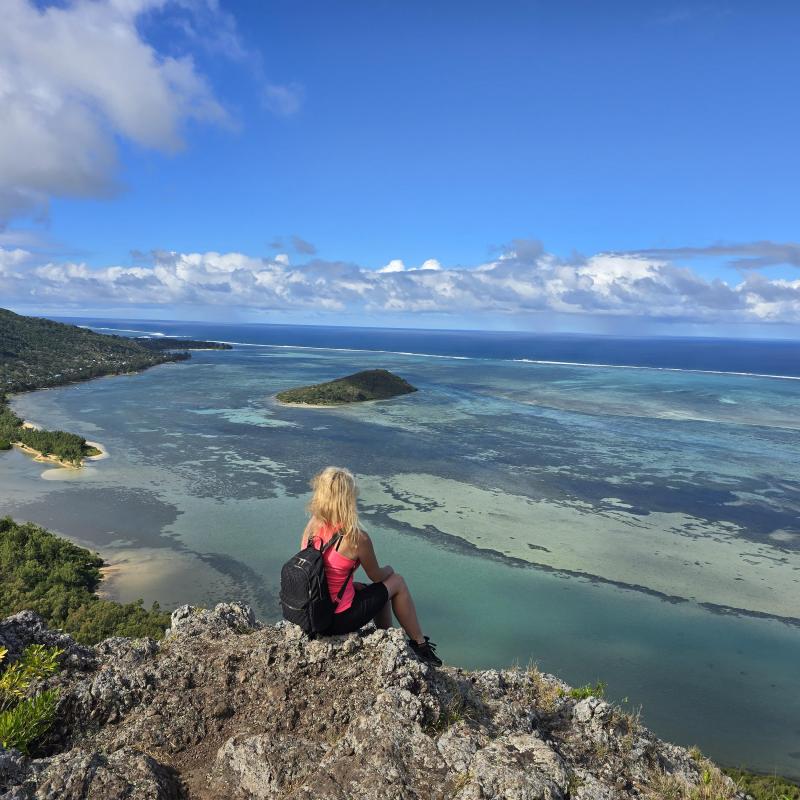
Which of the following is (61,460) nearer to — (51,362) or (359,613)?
(359,613)

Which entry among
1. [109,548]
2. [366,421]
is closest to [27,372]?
[366,421]

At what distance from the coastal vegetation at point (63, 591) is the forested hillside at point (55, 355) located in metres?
53.4

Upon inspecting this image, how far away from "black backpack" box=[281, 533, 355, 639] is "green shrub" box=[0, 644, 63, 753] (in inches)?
87.4

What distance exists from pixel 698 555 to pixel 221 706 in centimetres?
2295

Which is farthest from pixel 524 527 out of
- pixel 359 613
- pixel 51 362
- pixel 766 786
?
pixel 51 362

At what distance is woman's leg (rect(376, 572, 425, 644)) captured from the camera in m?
6.22

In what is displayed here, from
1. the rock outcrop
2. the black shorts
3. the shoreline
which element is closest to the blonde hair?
the black shorts

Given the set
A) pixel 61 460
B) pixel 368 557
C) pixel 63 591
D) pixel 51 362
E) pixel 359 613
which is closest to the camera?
pixel 368 557

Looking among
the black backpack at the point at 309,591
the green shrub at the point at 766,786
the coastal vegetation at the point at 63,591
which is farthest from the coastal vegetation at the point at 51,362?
the green shrub at the point at 766,786

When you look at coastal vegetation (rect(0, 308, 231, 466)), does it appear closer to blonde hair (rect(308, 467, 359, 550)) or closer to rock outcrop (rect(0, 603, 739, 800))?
rock outcrop (rect(0, 603, 739, 800))

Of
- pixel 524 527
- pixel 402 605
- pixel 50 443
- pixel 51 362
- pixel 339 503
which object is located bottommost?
pixel 524 527

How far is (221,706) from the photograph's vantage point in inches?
218

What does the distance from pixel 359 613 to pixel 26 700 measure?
125 inches

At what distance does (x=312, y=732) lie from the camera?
5238 millimetres
